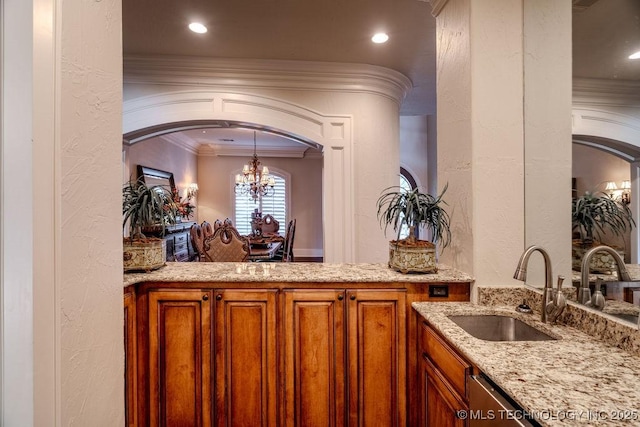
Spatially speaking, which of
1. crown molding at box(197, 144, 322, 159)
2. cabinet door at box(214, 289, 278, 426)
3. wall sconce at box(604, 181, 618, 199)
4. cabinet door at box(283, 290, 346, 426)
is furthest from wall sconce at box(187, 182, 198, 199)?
wall sconce at box(604, 181, 618, 199)

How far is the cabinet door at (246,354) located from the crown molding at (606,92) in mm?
1859

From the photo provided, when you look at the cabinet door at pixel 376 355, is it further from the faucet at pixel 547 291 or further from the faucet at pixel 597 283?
the faucet at pixel 597 283

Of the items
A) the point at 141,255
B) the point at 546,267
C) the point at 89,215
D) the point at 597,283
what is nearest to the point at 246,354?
the point at 141,255

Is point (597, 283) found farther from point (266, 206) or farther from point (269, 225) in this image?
point (266, 206)

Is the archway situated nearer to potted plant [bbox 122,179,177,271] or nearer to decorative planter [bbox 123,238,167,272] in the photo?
potted plant [bbox 122,179,177,271]

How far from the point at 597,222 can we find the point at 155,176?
20.4 feet

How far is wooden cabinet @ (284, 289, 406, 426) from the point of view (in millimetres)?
1791

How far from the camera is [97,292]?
1241 millimetres

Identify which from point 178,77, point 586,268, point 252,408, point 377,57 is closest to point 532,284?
point 586,268

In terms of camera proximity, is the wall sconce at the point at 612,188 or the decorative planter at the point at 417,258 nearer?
the wall sconce at the point at 612,188

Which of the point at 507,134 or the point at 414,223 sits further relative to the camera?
the point at 414,223

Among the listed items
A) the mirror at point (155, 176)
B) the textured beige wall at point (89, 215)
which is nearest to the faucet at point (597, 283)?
the textured beige wall at point (89, 215)

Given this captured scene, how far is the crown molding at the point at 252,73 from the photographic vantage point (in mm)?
3482

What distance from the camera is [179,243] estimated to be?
6.48 m
